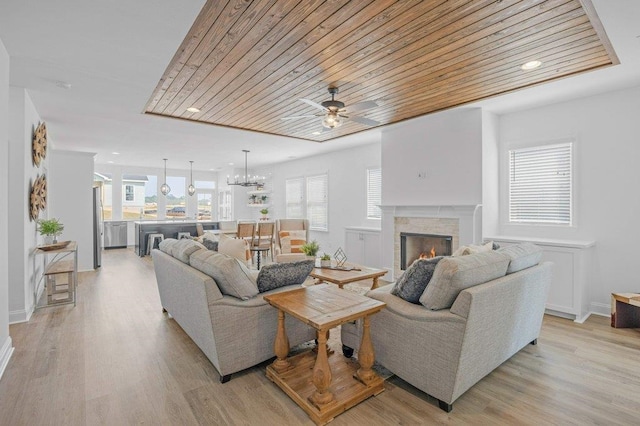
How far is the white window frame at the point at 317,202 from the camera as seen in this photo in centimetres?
793

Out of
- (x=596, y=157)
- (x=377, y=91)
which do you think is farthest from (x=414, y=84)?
(x=596, y=157)

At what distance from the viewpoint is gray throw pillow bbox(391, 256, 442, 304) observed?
7.69 ft

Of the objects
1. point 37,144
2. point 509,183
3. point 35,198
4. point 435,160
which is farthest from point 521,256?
point 37,144

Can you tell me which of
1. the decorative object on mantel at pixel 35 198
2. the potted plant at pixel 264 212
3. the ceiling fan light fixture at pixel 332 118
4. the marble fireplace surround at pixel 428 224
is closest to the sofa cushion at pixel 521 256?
the marble fireplace surround at pixel 428 224

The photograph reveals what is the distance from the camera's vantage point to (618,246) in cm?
381

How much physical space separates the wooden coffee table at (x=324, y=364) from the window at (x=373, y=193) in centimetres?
418

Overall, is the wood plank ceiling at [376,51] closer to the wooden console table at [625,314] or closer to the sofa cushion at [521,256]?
the sofa cushion at [521,256]

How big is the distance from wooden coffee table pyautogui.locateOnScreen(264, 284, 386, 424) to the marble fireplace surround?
286cm

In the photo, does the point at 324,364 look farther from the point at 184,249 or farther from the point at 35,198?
the point at 35,198

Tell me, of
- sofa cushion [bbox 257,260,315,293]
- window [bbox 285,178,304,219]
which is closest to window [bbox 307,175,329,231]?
window [bbox 285,178,304,219]

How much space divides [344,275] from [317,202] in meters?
4.71

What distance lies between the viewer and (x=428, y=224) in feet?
16.8

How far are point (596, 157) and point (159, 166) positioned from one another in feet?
36.7

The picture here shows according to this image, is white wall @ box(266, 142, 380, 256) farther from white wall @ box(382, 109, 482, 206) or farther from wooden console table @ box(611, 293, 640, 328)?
wooden console table @ box(611, 293, 640, 328)
